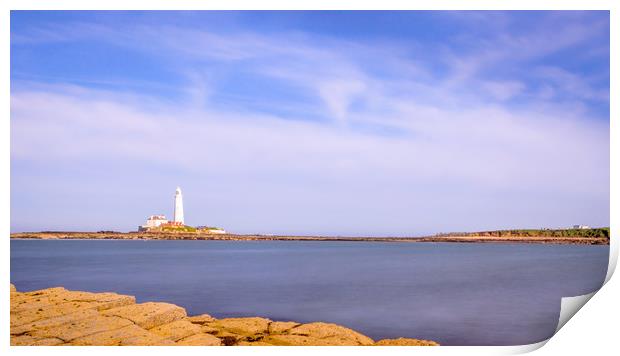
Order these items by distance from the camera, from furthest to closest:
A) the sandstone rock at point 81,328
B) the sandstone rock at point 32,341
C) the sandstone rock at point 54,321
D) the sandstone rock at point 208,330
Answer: the sandstone rock at point 208,330
the sandstone rock at point 54,321
the sandstone rock at point 81,328
the sandstone rock at point 32,341

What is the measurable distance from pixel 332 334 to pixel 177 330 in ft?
4.01

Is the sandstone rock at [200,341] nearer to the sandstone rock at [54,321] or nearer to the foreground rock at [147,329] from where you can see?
the foreground rock at [147,329]

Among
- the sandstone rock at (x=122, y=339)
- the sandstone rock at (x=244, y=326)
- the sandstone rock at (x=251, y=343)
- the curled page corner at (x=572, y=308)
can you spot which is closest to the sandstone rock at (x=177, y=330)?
the sandstone rock at (x=122, y=339)

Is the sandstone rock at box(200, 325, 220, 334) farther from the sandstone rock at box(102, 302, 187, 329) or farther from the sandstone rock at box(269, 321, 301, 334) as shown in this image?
the sandstone rock at box(269, 321, 301, 334)

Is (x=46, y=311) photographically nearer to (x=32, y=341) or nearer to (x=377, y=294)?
(x=32, y=341)

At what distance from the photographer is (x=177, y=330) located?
3914 mm

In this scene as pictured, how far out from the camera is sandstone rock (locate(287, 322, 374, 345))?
385 centimetres

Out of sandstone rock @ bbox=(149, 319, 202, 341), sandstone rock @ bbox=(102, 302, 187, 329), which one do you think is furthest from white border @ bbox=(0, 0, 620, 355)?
sandstone rock @ bbox=(102, 302, 187, 329)

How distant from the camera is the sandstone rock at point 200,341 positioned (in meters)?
3.67
